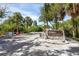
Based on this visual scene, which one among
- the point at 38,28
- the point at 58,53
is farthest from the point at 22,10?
the point at 58,53

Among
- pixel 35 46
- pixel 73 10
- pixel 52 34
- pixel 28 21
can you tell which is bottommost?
pixel 35 46

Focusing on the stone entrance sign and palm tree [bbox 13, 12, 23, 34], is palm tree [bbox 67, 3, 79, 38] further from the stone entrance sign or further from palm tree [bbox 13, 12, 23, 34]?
palm tree [bbox 13, 12, 23, 34]

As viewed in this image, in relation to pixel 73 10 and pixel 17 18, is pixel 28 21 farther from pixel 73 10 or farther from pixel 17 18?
pixel 73 10

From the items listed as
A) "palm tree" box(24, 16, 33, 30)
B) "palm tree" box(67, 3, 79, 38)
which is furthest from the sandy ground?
"palm tree" box(67, 3, 79, 38)

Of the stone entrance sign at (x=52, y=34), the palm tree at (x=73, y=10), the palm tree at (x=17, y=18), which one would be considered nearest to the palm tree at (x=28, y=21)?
the palm tree at (x=17, y=18)

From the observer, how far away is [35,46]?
3.82m

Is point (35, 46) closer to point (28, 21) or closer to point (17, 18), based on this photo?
point (28, 21)

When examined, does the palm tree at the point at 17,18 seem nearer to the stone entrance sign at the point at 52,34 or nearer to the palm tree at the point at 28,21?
the palm tree at the point at 28,21

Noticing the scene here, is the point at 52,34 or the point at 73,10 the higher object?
the point at 73,10

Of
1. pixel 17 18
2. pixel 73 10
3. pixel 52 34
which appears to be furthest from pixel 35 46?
pixel 73 10

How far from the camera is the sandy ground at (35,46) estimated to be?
3770 millimetres

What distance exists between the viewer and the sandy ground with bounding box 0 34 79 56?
12.4 feet

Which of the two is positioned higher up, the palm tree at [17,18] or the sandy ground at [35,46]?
the palm tree at [17,18]

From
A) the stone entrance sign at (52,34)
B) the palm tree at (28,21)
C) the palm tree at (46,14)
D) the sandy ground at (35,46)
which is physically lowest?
the sandy ground at (35,46)
